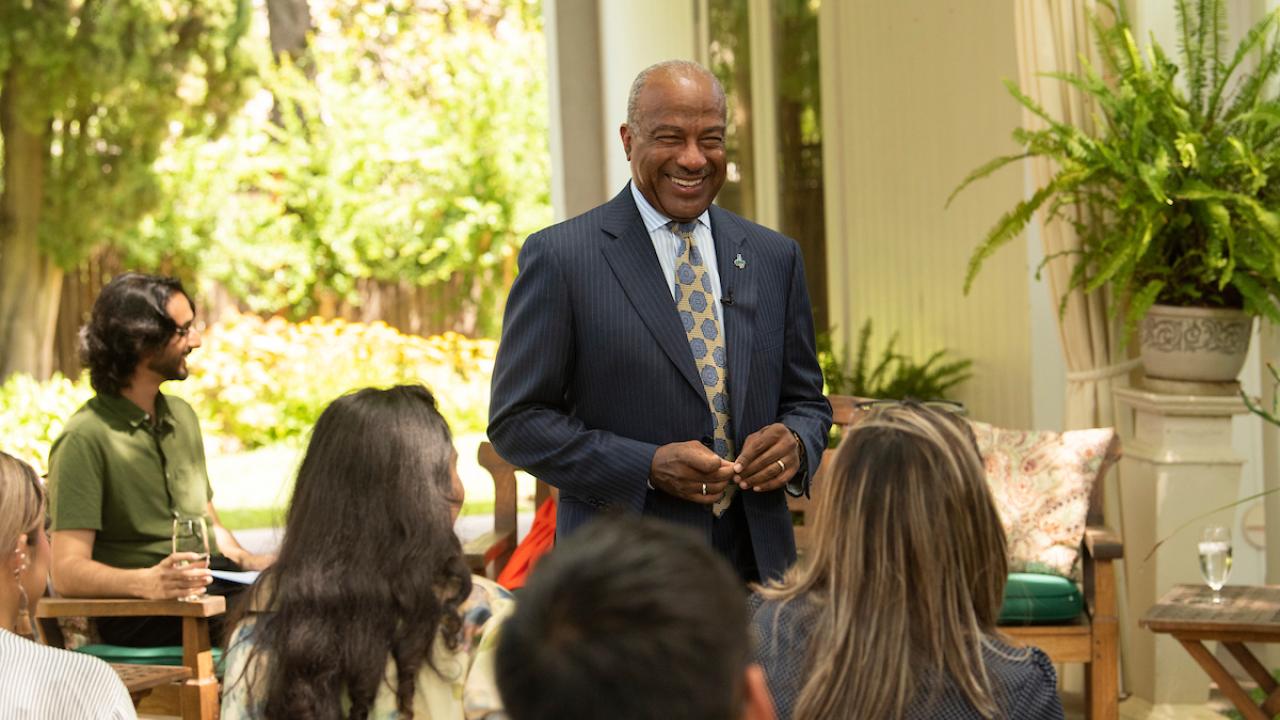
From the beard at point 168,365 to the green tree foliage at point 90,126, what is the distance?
8.76 m

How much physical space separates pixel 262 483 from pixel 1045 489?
8376mm

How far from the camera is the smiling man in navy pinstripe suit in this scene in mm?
2637

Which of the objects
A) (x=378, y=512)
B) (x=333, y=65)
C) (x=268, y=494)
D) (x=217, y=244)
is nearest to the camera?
(x=378, y=512)

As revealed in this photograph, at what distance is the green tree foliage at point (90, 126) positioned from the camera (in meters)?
12.3

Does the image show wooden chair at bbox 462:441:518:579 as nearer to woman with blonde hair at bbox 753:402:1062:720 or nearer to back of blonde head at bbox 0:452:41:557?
back of blonde head at bbox 0:452:41:557

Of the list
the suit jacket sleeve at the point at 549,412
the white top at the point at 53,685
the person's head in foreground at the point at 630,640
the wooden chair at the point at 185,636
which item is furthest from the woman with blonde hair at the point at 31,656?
the person's head in foreground at the point at 630,640

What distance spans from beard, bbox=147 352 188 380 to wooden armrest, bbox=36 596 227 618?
62cm

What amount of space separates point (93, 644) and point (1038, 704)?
2830 mm

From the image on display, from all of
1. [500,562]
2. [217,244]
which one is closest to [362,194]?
[217,244]

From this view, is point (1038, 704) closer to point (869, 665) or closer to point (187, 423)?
point (869, 665)

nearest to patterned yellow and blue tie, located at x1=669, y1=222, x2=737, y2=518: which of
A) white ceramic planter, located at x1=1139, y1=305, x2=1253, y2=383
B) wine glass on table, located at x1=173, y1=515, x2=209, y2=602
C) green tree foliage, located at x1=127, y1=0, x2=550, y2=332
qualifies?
wine glass on table, located at x1=173, y1=515, x2=209, y2=602

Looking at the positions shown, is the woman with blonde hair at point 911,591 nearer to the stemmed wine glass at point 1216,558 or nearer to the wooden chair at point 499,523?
the stemmed wine glass at point 1216,558

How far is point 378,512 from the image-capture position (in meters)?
2.08

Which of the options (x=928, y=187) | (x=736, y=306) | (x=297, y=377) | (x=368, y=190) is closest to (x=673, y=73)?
(x=736, y=306)
